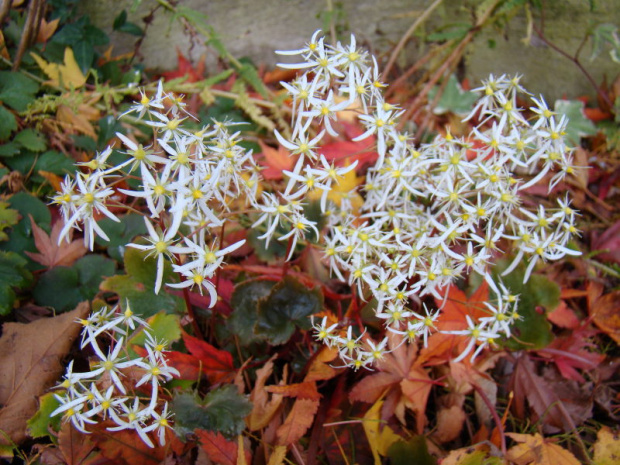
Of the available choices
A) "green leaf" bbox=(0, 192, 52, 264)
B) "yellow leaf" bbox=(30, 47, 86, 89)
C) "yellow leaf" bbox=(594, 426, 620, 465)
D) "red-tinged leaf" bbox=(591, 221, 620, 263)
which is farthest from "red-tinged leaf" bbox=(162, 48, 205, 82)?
"yellow leaf" bbox=(594, 426, 620, 465)

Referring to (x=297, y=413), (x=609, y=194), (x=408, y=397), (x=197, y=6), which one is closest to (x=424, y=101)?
(x=609, y=194)

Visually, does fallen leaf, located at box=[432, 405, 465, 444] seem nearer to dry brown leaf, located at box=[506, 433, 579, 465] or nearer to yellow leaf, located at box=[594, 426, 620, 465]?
dry brown leaf, located at box=[506, 433, 579, 465]

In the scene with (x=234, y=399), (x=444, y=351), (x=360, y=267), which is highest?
(x=360, y=267)

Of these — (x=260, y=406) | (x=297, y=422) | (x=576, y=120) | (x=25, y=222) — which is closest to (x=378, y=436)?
(x=297, y=422)

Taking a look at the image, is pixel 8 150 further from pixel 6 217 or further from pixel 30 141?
pixel 6 217

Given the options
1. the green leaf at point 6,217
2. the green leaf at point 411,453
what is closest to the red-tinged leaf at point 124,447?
the green leaf at point 411,453

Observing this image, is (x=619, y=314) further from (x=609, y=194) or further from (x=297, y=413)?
(x=297, y=413)
